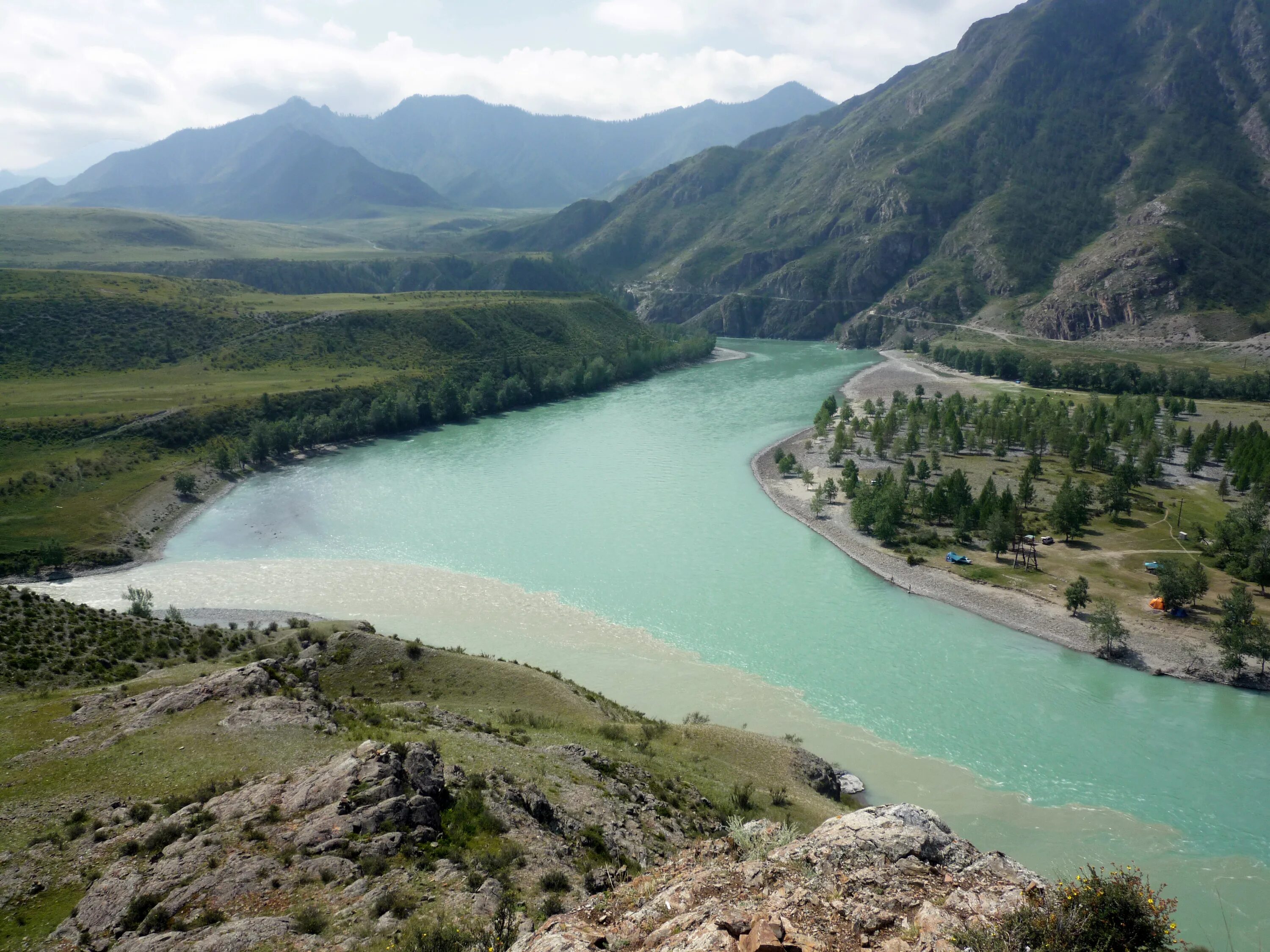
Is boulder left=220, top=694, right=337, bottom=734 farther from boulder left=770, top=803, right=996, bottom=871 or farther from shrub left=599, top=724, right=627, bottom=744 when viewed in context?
boulder left=770, top=803, right=996, bottom=871

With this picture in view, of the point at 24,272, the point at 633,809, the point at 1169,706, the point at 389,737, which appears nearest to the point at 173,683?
the point at 389,737

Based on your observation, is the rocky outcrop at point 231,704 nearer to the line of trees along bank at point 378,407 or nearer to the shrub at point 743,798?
the shrub at point 743,798

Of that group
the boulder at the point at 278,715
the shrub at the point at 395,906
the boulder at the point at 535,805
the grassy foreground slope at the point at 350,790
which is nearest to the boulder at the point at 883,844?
the grassy foreground slope at the point at 350,790

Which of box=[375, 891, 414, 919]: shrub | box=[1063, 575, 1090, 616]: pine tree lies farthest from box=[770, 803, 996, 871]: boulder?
box=[1063, 575, 1090, 616]: pine tree

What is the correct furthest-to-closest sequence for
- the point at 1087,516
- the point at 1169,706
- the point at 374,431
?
the point at 374,431
the point at 1087,516
the point at 1169,706

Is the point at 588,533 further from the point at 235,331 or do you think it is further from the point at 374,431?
the point at 235,331
